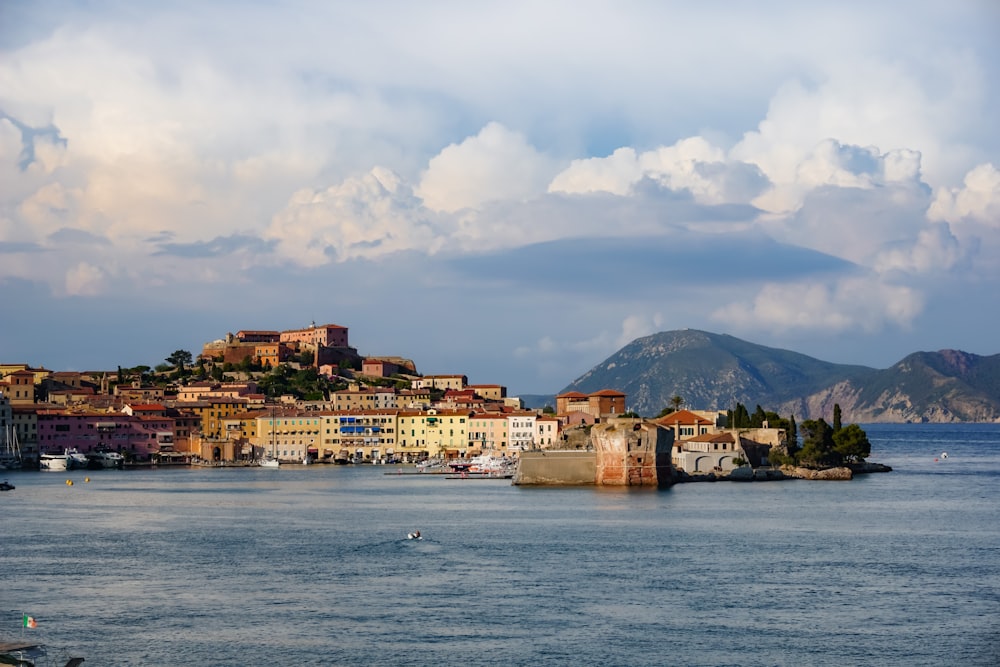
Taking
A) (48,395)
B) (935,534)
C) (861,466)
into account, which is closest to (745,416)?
(861,466)

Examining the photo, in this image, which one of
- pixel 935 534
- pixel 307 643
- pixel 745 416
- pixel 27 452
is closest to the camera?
pixel 307 643

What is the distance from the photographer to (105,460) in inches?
4488

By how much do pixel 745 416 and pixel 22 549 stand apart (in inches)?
2583

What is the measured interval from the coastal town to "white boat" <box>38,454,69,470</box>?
0.12 meters

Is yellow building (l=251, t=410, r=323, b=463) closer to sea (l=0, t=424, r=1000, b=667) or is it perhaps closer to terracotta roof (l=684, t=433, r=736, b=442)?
terracotta roof (l=684, t=433, r=736, b=442)

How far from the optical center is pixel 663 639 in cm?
3002

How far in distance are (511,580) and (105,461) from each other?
8279cm

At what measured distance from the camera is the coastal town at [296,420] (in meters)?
104

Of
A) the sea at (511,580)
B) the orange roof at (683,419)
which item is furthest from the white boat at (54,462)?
the orange roof at (683,419)

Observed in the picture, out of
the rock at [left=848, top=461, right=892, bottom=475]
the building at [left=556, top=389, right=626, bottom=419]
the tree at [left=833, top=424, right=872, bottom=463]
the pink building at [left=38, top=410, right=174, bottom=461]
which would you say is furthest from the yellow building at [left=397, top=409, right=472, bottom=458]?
the rock at [left=848, top=461, right=892, bottom=475]

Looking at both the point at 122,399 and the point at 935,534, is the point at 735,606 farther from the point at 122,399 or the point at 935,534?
the point at 122,399

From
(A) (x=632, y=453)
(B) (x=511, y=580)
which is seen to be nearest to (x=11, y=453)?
(A) (x=632, y=453)

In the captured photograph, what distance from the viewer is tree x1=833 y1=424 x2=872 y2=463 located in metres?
91.8

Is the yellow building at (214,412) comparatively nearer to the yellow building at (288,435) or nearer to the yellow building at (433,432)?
the yellow building at (288,435)
